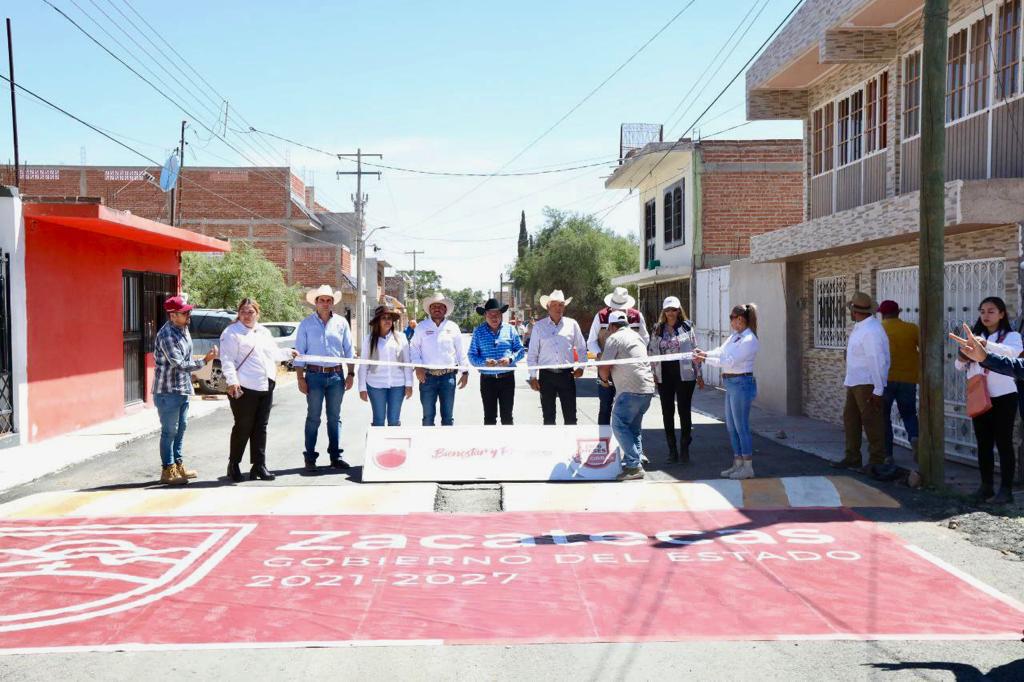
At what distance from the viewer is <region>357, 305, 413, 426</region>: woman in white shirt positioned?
35.2 feet

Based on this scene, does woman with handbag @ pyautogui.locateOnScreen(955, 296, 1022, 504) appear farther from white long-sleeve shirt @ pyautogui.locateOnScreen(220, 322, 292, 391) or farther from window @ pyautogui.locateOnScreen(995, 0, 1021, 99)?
white long-sleeve shirt @ pyautogui.locateOnScreen(220, 322, 292, 391)

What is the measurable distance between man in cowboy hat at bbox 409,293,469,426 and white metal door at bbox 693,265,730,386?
11.8 metres

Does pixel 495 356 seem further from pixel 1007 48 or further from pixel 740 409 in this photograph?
pixel 1007 48

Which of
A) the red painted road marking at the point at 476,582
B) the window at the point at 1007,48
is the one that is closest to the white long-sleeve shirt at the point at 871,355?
the red painted road marking at the point at 476,582

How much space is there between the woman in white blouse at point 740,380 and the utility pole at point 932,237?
162 cm

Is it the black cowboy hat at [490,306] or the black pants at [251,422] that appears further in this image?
the black cowboy hat at [490,306]

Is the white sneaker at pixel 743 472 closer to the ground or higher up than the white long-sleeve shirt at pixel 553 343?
closer to the ground

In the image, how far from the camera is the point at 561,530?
8.00 metres

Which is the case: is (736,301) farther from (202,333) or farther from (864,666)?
(864,666)

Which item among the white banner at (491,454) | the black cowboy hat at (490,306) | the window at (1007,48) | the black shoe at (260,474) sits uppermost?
the window at (1007,48)

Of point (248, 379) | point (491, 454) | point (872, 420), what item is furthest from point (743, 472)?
point (248, 379)

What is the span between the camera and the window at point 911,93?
43.0 feet

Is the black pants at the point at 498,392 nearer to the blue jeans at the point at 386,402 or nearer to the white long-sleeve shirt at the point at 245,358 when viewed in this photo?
the blue jeans at the point at 386,402

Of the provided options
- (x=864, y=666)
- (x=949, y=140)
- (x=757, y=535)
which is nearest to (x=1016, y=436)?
(x=757, y=535)
